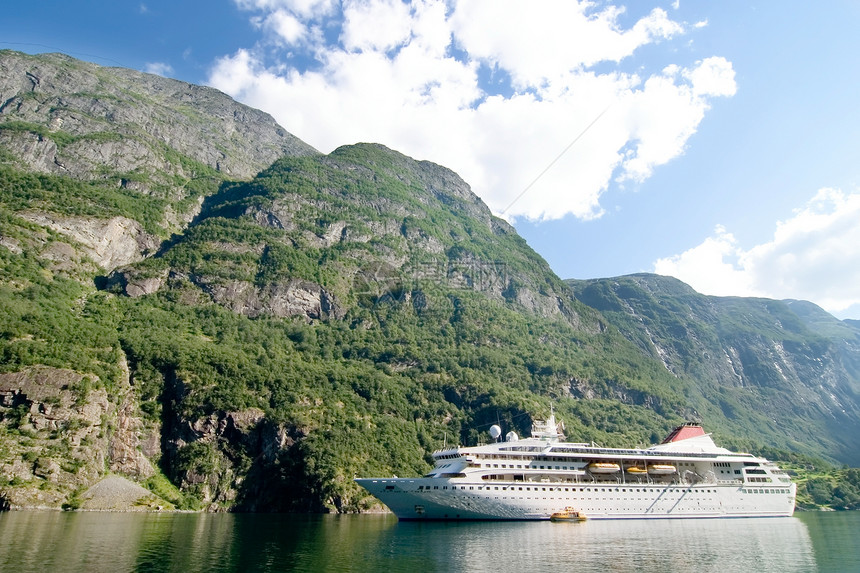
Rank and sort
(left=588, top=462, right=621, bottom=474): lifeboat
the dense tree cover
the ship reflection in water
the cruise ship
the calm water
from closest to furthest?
the calm water, the ship reflection in water, the cruise ship, (left=588, top=462, right=621, bottom=474): lifeboat, the dense tree cover

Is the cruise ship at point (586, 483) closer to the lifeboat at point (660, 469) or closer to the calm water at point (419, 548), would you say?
the lifeboat at point (660, 469)

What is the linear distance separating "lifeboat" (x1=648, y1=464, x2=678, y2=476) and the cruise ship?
0.46 feet

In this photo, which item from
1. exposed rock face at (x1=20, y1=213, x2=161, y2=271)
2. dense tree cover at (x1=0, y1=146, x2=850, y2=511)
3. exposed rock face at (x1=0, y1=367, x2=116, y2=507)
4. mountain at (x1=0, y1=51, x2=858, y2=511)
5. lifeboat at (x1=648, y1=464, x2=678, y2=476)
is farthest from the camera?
exposed rock face at (x1=20, y1=213, x2=161, y2=271)

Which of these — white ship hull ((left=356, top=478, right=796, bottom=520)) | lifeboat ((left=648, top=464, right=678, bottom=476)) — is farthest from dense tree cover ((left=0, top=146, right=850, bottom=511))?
lifeboat ((left=648, top=464, right=678, bottom=476))

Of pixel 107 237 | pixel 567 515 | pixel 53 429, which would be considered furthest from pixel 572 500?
pixel 107 237

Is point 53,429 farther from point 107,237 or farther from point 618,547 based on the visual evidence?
point 618,547

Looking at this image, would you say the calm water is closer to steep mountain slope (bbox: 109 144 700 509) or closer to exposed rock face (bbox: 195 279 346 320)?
steep mountain slope (bbox: 109 144 700 509)

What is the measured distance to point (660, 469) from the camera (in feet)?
253

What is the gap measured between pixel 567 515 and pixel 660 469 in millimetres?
17989

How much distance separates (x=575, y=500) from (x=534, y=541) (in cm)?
2589

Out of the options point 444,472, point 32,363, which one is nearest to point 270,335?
point 32,363

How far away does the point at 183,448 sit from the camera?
103 metres

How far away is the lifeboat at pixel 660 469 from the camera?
76938mm

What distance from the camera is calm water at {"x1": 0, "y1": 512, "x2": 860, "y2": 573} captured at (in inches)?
1368
